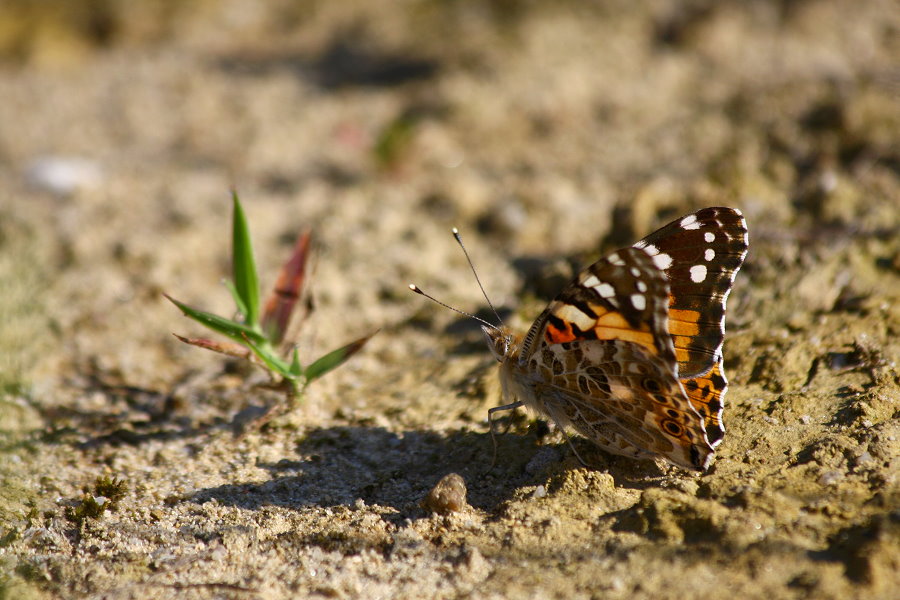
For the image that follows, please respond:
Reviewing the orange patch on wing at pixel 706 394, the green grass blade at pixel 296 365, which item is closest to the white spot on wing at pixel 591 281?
the orange patch on wing at pixel 706 394

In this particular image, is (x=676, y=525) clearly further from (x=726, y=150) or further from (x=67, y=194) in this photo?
(x=67, y=194)

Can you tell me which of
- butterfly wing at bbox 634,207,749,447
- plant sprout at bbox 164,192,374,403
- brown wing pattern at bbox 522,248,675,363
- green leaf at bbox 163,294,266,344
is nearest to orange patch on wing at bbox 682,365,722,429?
butterfly wing at bbox 634,207,749,447

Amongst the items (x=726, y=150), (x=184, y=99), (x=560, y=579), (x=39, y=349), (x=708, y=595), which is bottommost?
(x=39, y=349)

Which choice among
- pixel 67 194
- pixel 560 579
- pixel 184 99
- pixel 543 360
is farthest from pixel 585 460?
pixel 184 99

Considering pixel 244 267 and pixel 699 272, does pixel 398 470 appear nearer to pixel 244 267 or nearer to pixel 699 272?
pixel 244 267

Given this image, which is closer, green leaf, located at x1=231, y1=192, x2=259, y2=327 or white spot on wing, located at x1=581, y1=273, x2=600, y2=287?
white spot on wing, located at x1=581, y1=273, x2=600, y2=287

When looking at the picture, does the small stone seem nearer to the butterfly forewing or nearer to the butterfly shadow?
the butterfly shadow

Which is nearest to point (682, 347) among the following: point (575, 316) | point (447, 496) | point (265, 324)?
point (575, 316)
